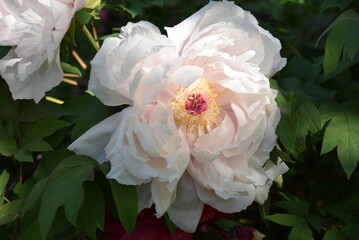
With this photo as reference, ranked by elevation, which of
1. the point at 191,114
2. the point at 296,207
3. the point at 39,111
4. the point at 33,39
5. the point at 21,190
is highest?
the point at 33,39

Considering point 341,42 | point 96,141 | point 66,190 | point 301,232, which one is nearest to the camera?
point 66,190

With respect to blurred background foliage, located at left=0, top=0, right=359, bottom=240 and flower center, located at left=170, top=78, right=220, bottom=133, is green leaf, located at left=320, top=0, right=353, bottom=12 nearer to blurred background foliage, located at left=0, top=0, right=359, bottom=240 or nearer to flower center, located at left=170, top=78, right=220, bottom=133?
blurred background foliage, located at left=0, top=0, right=359, bottom=240

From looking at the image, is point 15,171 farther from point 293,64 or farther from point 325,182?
point 325,182

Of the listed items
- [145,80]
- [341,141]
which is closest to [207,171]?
[145,80]

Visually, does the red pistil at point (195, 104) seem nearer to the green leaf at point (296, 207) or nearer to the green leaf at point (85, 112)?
the green leaf at point (85, 112)

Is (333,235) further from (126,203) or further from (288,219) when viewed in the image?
(126,203)

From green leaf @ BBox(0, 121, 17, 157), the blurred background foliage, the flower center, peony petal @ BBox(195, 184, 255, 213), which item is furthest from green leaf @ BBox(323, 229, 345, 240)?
green leaf @ BBox(0, 121, 17, 157)

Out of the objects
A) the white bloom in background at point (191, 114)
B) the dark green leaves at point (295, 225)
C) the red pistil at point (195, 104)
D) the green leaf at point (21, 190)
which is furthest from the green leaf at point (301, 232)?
the green leaf at point (21, 190)

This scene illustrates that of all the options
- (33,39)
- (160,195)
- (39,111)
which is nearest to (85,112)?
(39,111)
